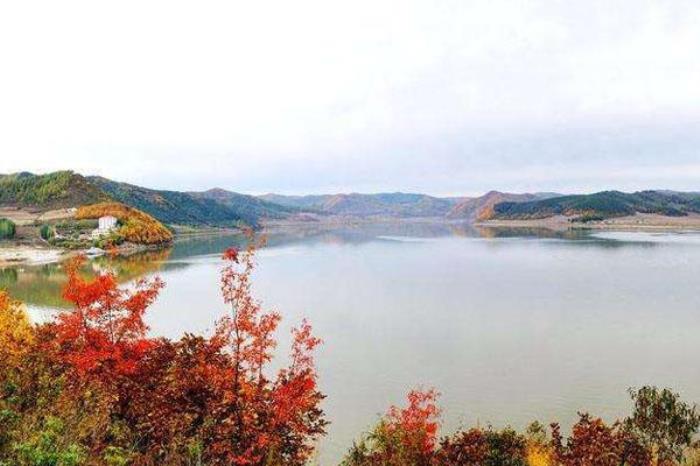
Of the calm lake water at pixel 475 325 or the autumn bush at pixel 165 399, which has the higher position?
the autumn bush at pixel 165 399

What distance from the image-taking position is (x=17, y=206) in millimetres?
186500

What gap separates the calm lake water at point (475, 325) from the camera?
97.8 ft

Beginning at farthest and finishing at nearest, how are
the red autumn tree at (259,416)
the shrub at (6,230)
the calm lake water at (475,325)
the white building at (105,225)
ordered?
the white building at (105,225) → the shrub at (6,230) → the calm lake water at (475,325) → the red autumn tree at (259,416)

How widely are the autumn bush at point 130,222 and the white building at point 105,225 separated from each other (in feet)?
7.32

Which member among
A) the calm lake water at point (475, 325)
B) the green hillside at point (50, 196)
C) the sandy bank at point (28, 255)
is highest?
the green hillside at point (50, 196)

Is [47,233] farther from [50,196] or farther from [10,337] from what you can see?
[10,337]

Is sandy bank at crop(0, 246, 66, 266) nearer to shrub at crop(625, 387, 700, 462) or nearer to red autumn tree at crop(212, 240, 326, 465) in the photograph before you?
red autumn tree at crop(212, 240, 326, 465)

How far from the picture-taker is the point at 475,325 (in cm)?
4847

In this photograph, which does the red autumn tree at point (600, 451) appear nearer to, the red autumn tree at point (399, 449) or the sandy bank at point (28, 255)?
the red autumn tree at point (399, 449)

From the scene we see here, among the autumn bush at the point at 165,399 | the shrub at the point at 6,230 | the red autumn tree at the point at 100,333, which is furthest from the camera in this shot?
the shrub at the point at 6,230

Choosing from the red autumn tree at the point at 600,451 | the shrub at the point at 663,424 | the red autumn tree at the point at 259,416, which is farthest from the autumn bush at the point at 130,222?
the red autumn tree at the point at 600,451

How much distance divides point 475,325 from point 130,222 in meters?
133

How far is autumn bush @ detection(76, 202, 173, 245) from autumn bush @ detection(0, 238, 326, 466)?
448ft

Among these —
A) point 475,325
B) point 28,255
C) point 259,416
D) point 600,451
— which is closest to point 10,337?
point 259,416
